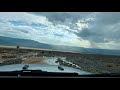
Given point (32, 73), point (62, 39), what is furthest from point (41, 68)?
point (62, 39)

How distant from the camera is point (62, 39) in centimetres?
254

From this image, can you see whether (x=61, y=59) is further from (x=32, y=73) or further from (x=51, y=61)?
(x=32, y=73)

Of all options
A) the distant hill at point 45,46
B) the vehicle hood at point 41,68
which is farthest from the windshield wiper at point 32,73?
the distant hill at point 45,46

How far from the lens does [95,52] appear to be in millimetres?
2537

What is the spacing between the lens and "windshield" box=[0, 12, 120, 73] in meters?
2.45

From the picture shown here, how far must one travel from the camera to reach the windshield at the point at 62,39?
96.4 inches

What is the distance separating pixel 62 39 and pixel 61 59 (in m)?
0.22

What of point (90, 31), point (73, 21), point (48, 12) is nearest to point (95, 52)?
point (90, 31)

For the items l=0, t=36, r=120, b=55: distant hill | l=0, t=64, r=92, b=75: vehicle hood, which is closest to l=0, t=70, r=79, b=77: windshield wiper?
l=0, t=64, r=92, b=75: vehicle hood
